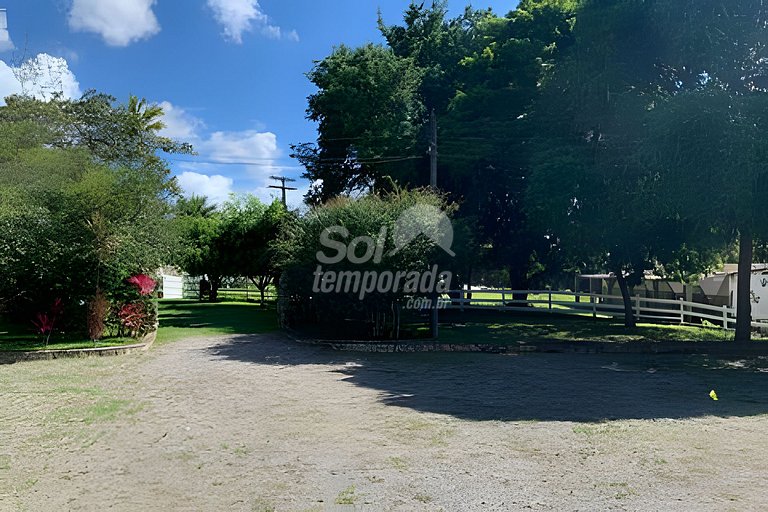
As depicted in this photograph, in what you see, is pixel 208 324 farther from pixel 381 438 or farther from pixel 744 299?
pixel 744 299

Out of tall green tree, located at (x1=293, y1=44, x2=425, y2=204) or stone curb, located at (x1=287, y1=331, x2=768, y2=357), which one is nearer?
stone curb, located at (x1=287, y1=331, x2=768, y2=357)

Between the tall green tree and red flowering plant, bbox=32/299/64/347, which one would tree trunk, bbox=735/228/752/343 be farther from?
red flowering plant, bbox=32/299/64/347

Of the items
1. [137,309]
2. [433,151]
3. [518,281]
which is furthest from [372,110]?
[137,309]

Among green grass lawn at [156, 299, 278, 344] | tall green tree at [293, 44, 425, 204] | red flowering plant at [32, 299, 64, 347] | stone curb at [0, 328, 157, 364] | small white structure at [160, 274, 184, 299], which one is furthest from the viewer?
small white structure at [160, 274, 184, 299]

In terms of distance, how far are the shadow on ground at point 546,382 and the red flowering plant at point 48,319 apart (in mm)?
4170

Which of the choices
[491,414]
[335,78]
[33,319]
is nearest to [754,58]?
[491,414]

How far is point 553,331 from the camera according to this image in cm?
1834

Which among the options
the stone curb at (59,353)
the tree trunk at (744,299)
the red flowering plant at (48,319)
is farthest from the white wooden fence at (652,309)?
the red flowering plant at (48,319)

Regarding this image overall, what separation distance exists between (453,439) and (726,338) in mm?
13614

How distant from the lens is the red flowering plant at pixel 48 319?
13.4m

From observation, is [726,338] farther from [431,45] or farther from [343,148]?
[431,45]

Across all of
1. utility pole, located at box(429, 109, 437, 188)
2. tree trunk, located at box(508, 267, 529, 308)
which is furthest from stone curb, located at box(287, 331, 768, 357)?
tree trunk, located at box(508, 267, 529, 308)

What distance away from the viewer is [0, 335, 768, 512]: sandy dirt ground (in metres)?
4.61

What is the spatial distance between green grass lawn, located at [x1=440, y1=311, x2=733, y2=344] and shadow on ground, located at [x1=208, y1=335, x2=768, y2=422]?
124 inches
